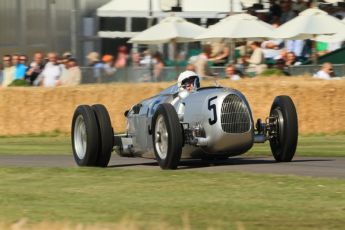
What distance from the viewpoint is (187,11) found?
28641mm

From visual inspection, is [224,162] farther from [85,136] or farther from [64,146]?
[64,146]

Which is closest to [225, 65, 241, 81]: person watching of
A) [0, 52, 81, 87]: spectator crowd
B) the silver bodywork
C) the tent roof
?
[0, 52, 81, 87]: spectator crowd

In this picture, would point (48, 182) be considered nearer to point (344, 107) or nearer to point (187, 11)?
point (344, 107)

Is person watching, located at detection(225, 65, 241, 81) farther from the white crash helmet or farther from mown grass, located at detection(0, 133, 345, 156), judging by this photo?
the white crash helmet

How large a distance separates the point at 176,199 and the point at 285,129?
129 inches

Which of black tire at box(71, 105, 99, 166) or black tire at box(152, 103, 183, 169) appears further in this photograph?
black tire at box(71, 105, 99, 166)

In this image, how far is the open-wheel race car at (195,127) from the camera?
42.7ft

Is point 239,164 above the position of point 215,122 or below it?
below

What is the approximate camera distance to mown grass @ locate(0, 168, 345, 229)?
29.6 ft

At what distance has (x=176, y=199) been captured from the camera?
409 inches

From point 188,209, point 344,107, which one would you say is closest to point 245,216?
point 188,209

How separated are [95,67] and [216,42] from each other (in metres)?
3.50

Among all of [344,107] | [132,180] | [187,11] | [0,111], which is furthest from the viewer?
[187,11]

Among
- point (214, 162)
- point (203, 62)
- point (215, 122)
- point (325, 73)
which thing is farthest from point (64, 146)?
point (215, 122)
